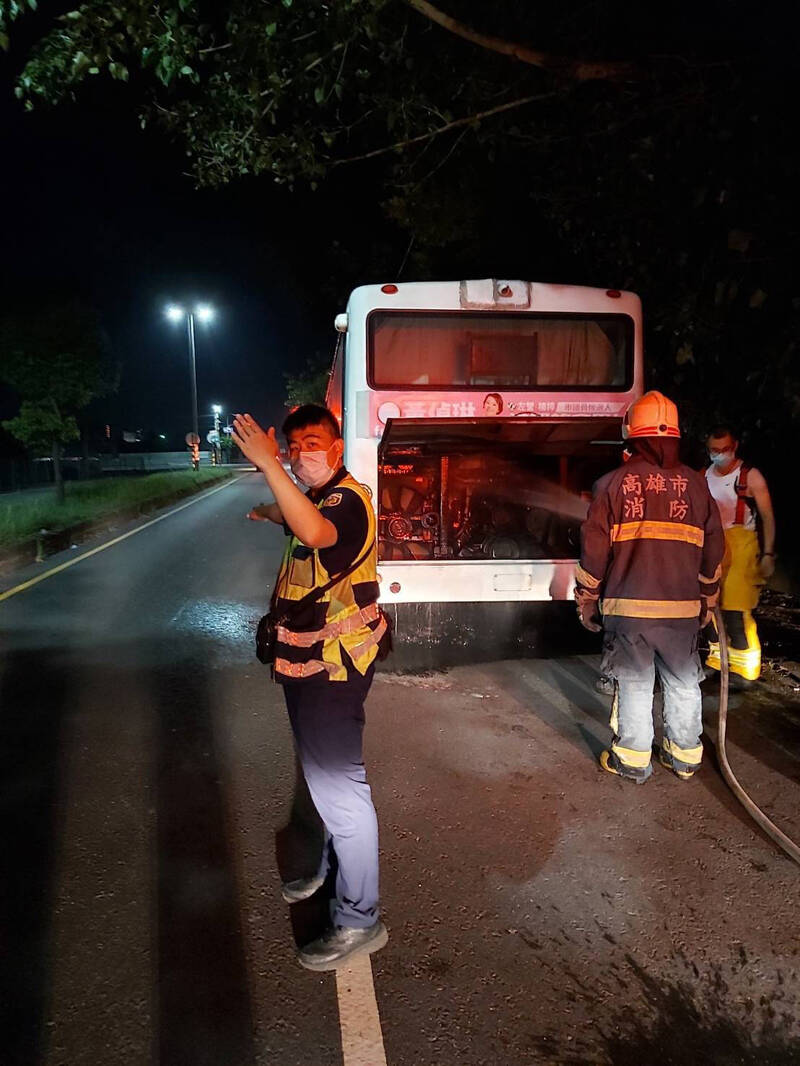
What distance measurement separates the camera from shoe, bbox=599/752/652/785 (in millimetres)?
4035

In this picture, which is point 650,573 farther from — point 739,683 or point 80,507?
point 80,507

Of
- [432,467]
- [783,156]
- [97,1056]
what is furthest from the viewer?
[432,467]

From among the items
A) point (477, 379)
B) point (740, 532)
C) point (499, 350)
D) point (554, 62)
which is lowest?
point (740, 532)

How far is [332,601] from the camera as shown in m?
2.60

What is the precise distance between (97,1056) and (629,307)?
5517 mm

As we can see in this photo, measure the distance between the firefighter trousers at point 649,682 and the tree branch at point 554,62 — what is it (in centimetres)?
430

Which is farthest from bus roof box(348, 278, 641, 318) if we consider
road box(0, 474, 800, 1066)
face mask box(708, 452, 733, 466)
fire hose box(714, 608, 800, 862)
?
road box(0, 474, 800, 1066)

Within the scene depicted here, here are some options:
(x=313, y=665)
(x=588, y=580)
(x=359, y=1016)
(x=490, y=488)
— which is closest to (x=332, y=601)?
(x=313, y=665)

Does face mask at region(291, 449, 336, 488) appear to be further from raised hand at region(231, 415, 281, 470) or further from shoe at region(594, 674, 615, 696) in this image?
shoe at region(594, 674, 615, 696)

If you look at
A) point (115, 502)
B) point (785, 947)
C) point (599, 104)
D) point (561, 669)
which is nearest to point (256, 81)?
point (599, 104)

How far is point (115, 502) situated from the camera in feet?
61.9

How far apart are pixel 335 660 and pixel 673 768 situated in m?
2.45

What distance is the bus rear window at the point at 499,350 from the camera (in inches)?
223

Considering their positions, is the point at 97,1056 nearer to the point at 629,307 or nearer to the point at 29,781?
the point at 29,781
